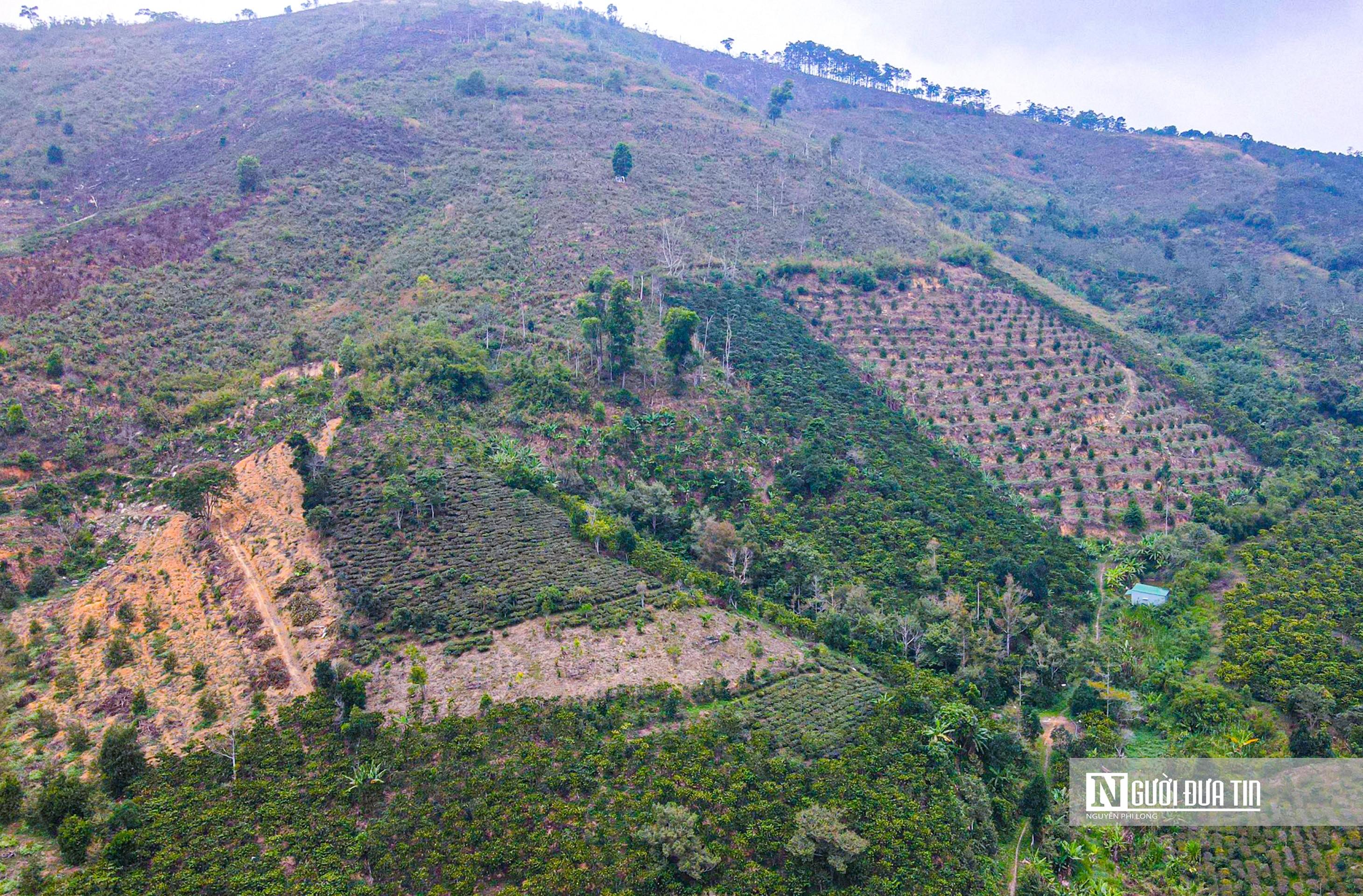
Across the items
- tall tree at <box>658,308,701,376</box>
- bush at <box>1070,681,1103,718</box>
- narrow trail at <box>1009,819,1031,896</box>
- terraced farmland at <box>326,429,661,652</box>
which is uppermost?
tall tree at <box>658,308,701,376</box>

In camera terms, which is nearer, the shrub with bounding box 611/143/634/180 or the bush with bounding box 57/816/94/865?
the bush with bounding box 57/816/94/865

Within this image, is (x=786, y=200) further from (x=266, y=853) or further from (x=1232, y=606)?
(x=266, y=853)

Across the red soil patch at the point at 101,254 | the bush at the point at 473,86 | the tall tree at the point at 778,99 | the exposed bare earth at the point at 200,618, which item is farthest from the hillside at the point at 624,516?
the tall tree at the point at 778,99

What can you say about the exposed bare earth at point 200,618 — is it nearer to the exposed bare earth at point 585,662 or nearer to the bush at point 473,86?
the exposed bare earth at point 585,662

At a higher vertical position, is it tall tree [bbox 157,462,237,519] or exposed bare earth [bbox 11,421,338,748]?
tall tree [bbox 157,462,237,519]

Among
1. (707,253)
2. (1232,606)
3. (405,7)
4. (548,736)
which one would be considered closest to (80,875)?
(548,736)

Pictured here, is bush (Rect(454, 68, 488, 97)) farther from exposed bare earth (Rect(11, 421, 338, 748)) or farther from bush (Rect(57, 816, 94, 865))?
bush (Rect(57, 816, 94, 865))

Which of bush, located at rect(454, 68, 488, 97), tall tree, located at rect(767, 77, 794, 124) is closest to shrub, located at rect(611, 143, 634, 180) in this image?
bush, located at rect(454, 68, 488, 97)
